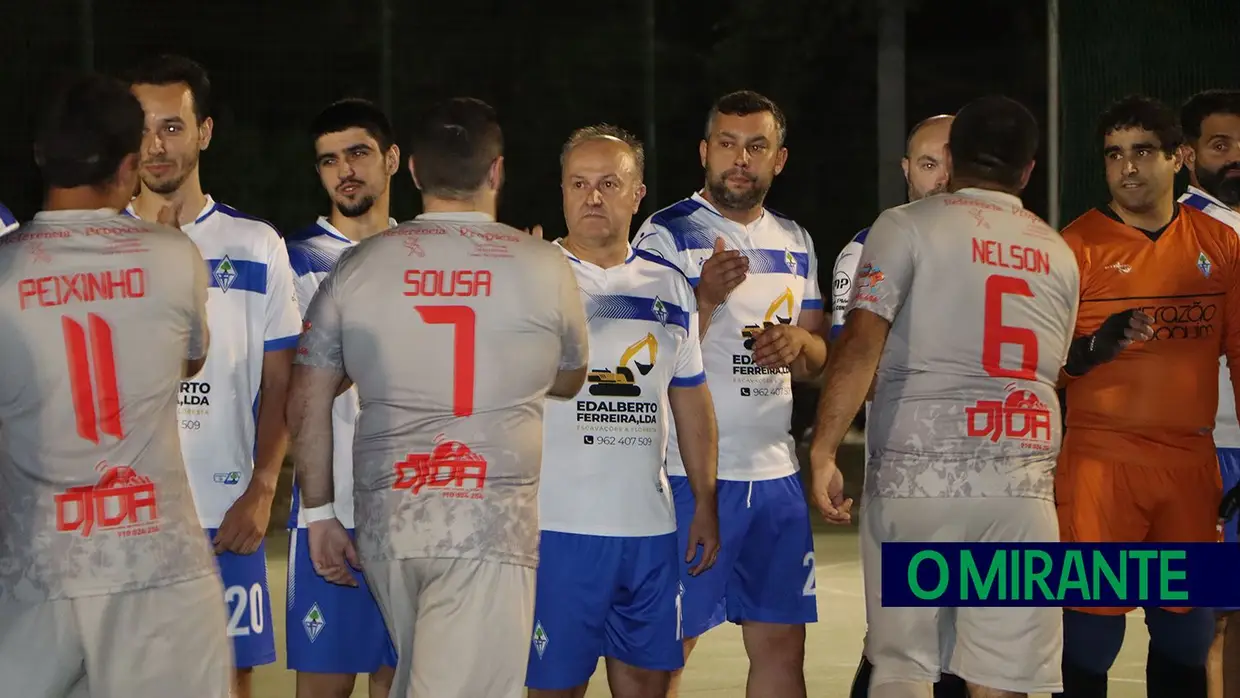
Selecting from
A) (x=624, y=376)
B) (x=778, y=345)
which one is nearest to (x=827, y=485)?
(x=624, y=376)

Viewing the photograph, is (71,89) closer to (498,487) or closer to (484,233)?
(484,233)

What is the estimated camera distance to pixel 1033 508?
4.53 metres

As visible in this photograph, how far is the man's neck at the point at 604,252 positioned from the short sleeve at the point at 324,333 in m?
1.22

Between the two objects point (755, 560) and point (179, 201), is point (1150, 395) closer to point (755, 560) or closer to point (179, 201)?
point (755, 560)

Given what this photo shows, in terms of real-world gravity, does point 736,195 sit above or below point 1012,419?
above

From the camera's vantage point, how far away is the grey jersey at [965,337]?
4457 mm

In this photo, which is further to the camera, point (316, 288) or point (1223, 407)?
point (1223, 407)

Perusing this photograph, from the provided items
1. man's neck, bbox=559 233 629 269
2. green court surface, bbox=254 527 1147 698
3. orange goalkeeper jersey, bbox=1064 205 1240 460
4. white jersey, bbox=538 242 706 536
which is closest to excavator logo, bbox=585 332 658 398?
white jersey, bbox=538 242 706 536

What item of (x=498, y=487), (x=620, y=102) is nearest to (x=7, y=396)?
(x=498, y=487)

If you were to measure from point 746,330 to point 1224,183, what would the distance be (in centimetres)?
191

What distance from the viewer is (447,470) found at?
3873mm

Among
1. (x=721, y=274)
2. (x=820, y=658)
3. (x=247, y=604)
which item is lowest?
(x=820, y=658)

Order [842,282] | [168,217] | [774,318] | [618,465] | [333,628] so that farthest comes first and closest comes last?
[842,282], [774,318], [333,628], [618,465], [168,217]

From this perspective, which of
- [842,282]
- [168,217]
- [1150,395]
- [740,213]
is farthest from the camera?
[842,282]
